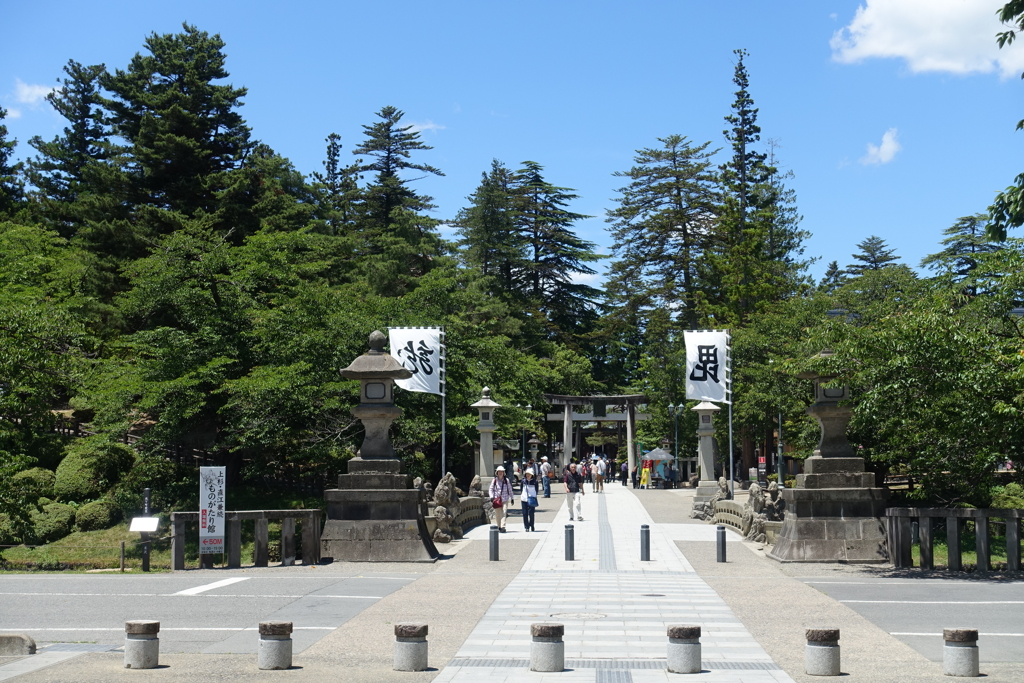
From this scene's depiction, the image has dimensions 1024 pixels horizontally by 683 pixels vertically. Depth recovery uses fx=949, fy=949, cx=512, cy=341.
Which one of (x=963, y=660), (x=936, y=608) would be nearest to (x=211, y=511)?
(x=936, y=608)

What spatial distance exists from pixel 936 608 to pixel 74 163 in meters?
51.1

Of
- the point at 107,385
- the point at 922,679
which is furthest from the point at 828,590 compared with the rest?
the point at 107,385

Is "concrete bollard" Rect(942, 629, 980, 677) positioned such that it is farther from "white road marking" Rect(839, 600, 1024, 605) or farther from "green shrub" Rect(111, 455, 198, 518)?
"green shrub" Rect(111, 455, 198, 518)

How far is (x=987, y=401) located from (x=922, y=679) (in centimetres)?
907

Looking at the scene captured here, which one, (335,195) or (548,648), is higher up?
(335,195)

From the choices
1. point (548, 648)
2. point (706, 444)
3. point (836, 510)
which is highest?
point (706, 444)

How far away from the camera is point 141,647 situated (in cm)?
907

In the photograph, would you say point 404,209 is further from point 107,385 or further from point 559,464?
point 107,385

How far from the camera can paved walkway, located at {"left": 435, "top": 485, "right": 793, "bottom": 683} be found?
885cm

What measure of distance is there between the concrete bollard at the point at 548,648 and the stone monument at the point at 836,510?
10.8m

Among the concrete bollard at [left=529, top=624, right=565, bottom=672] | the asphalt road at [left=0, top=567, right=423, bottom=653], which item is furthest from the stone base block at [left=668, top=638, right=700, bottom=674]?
the asphalt road at [left=0, top=567, right=423, bottom=653]

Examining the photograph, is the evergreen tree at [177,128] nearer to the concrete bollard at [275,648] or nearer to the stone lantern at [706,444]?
the stone lantern at [706,444]

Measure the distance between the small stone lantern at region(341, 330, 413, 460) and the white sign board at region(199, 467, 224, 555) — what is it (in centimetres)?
282

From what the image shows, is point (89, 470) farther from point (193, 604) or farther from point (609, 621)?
point (609, 621)
